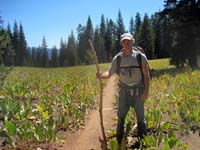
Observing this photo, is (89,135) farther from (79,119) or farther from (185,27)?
(185,27)

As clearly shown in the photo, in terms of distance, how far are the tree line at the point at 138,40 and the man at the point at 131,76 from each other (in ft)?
25.5

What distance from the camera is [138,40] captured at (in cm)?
8194

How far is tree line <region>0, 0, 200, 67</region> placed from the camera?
28.0 meters

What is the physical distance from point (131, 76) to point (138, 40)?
7523 cm

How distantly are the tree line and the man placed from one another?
306 inches

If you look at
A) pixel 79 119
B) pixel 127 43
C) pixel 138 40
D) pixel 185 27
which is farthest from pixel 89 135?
pixel 138 40

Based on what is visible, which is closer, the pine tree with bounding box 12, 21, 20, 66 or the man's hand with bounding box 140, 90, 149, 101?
the man's hand with bounding box 140, 90, 149, 101

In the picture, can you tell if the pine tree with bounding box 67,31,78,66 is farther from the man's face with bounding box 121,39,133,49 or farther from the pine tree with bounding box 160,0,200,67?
the man's face with bounding box 121,39,133,49

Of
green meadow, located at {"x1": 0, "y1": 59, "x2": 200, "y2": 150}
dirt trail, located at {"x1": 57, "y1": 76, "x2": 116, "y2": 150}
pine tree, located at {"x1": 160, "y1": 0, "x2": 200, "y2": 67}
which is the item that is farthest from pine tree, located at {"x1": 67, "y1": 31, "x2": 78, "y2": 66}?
dirt trail, located at {"x1": 57, "y1": 76, "x2": 116, "y2": 150}

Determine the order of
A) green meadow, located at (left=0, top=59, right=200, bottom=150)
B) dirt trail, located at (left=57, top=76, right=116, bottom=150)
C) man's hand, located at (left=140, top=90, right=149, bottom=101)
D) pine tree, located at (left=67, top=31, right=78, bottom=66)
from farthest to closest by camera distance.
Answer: pine tree, located at (left=67, top=31, right=78, bottom=66) < dirt trail, located at (left=57, top=76, right=116, bottom=150) < green meadow, located at (left=0, top=59, right=200, bottom=150) < man's hand, located at (left=140, top=90, right=149, bottom=101)

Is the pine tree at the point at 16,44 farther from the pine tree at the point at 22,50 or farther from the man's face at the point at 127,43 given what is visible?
the man's face at the point at 127,43

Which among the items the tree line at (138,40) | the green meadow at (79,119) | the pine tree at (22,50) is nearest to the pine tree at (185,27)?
the tree line at (138,40)

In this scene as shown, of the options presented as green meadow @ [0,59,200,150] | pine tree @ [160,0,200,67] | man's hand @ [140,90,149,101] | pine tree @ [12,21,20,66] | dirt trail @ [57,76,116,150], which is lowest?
dirt trail @ [57,76,116,150]

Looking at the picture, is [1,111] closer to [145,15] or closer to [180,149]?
[180,149]
